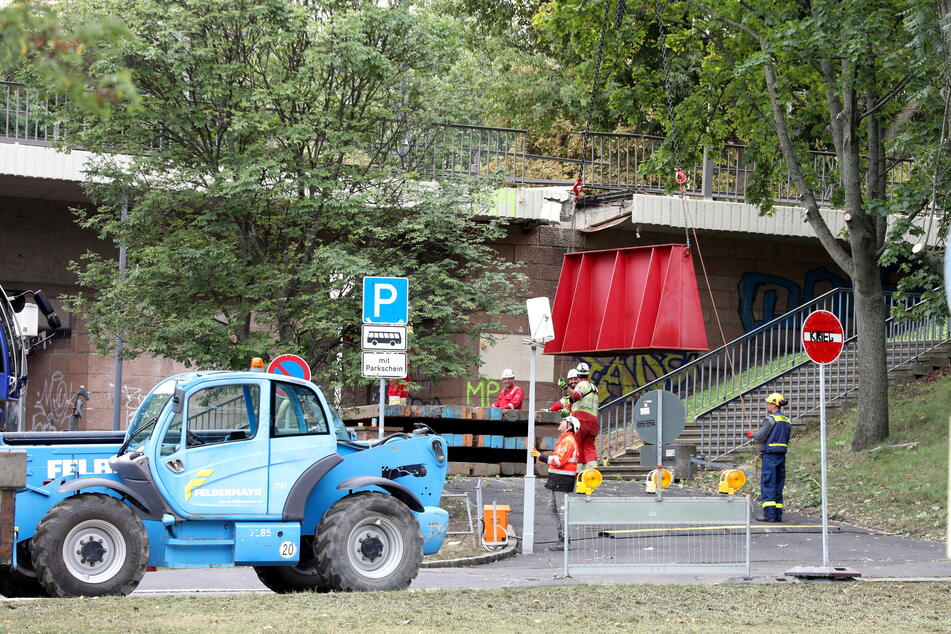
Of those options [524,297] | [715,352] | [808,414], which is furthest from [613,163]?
[808,414]

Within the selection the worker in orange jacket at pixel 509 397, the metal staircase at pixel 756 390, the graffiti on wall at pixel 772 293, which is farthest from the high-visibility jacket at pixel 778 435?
the graffiti on wall at pixel 772 293

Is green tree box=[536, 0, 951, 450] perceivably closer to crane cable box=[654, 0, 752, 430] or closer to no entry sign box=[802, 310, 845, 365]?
crane cable box=[654, 0, 752, 430]

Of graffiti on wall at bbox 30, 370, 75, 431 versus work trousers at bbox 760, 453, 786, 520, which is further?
graffiti on wall at bbox 30, 370, 75, 431

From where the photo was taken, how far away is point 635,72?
24047 mm

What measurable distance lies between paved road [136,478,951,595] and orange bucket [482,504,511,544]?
1.54 feet

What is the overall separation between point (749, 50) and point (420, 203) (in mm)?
7704

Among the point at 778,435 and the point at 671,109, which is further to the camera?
the point at 671,109

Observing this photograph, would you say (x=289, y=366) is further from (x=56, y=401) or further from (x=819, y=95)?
(x=56, y=401)

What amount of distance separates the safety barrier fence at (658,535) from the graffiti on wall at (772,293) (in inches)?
671

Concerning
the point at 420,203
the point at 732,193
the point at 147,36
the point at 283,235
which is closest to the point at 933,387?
the point at 732,193

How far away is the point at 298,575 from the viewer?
11523mm

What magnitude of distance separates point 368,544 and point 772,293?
833 inches

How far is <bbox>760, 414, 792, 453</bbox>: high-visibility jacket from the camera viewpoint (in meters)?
17.5

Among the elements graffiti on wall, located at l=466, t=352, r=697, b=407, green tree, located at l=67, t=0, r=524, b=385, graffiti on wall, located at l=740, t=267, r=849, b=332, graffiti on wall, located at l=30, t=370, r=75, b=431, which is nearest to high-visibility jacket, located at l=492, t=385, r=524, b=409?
green tree, located at l=67, t=0, r=524, b=385
